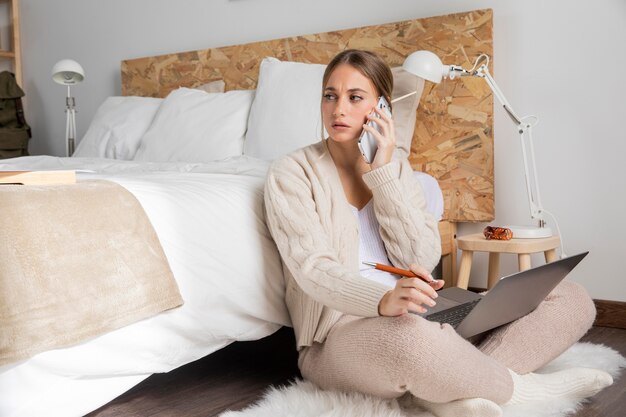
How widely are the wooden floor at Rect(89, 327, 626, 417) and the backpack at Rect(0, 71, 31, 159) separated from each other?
245 centimetres

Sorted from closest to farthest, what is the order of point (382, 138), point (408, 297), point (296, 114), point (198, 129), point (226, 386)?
point (408, 297) < point (382, 138) < point (226, 386) < point (296, 114) < point (198, 129)

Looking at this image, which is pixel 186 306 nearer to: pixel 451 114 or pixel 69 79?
pixel 451 114

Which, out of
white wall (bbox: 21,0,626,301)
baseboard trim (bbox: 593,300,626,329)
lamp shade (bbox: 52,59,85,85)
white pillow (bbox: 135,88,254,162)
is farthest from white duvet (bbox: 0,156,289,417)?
lamp shade (bbox: 52,59,85,85)

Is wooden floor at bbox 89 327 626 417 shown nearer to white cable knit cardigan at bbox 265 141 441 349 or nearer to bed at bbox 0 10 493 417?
bed at bbox 0 10 493 417

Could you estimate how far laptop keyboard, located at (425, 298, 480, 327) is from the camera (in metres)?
1.66

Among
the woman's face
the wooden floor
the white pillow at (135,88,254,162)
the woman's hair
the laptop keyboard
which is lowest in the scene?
the wooden floor

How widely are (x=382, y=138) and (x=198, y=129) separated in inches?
52.7

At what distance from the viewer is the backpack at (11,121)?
405 centimetres

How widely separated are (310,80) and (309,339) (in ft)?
4.34

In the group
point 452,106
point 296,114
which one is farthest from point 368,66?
point 452,106

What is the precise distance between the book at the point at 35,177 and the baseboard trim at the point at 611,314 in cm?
179

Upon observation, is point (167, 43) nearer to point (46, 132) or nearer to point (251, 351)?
point (46, 132)

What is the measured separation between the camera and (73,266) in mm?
1343

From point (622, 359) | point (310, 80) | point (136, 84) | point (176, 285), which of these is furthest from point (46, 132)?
point (622, 359)
